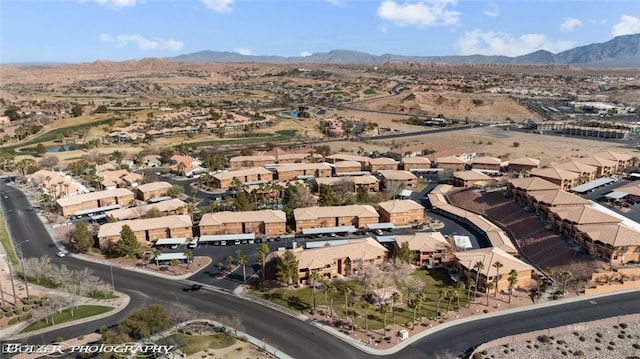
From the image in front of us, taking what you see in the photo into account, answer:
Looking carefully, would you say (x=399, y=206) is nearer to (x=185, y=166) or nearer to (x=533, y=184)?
(x=533, y=184)

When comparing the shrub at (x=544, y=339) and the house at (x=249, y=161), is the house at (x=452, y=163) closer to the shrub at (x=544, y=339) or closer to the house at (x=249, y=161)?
the house at (x=249, y=161)

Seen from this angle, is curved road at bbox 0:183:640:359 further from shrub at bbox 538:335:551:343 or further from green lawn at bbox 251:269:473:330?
green lawn at bbox 251:269:473:330

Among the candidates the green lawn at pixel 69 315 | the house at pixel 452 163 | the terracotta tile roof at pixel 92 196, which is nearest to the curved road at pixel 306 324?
the green lawn at pixel 69 315

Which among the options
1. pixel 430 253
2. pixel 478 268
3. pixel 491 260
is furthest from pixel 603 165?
pixel 478 268

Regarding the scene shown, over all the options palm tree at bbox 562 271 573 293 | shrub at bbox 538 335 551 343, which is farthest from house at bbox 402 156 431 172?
shrub at bbox 538 335 551 343

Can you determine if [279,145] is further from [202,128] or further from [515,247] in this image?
[515,247]
